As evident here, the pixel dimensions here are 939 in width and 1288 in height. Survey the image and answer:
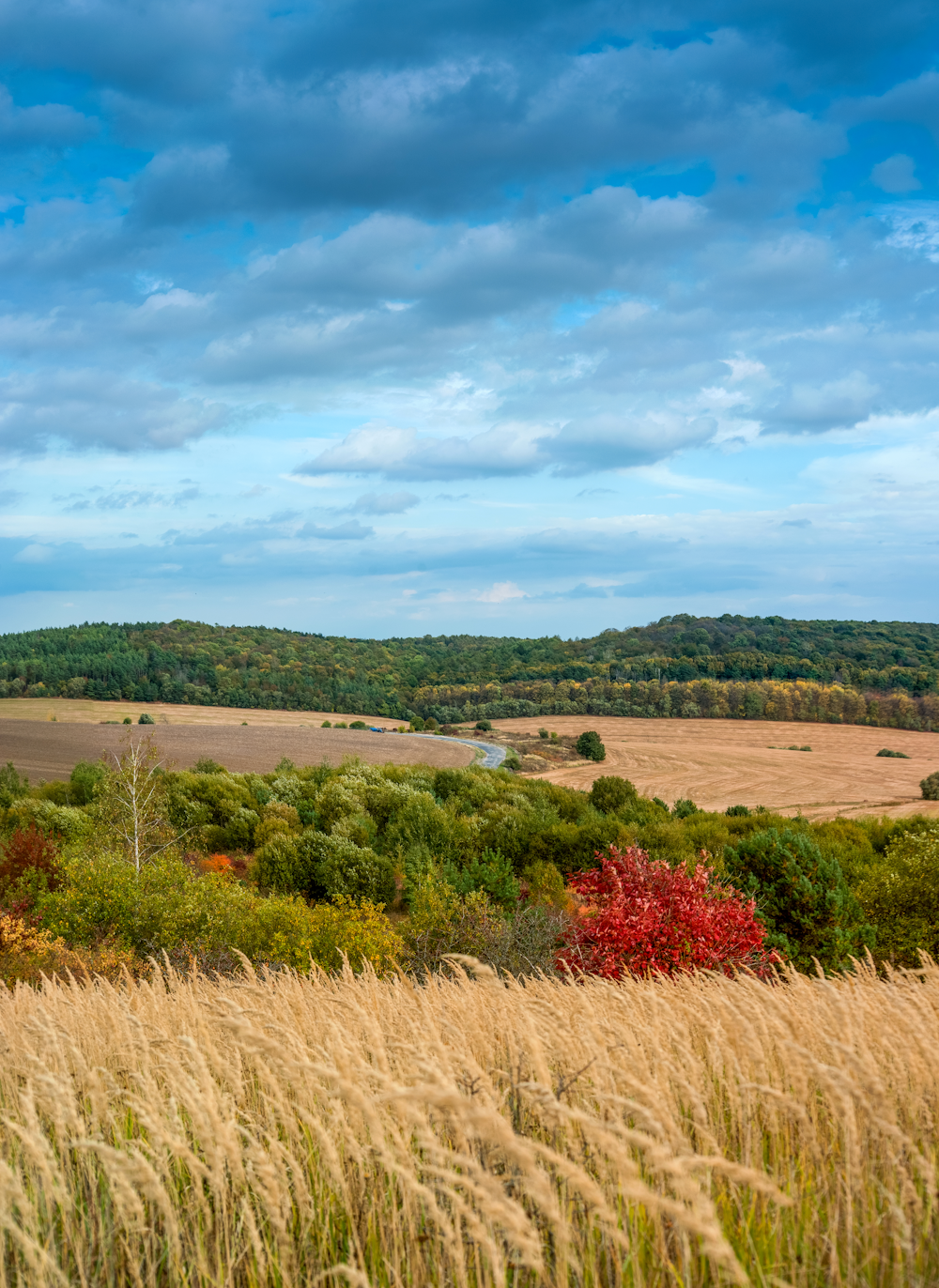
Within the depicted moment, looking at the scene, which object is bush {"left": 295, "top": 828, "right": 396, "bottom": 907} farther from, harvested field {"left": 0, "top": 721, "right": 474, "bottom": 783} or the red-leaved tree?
harvested field {"left": 0, "top": 721, "right": 474, "bottom": 783}

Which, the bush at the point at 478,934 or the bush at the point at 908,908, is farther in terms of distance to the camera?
the bush at the point at 908,908

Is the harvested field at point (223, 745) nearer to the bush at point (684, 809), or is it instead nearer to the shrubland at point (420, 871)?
the shrubland at point (420, 871)

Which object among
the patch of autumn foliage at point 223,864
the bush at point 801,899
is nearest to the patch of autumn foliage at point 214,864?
the patch of autumn foliage at point 223,864

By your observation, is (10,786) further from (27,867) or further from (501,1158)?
(501,1158)

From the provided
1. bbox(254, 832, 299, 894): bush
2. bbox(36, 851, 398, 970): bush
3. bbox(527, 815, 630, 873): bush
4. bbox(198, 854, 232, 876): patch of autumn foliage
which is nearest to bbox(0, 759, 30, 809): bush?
bbox(198, 854, 232, 876): patch of autumn foliage

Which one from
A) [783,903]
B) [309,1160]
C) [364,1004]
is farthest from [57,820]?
[309,1160]

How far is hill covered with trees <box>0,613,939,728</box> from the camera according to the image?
7550cm

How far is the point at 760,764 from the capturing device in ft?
194

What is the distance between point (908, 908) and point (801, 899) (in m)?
2.10

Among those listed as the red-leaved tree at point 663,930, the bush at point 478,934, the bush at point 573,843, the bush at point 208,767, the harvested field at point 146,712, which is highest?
the harvested field at point 146,712

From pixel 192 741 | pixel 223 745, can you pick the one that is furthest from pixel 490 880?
pixel 192 741

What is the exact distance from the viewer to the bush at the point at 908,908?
636 inches

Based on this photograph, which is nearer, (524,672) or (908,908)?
(908,908)

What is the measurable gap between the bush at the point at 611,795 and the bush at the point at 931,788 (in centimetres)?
1890
